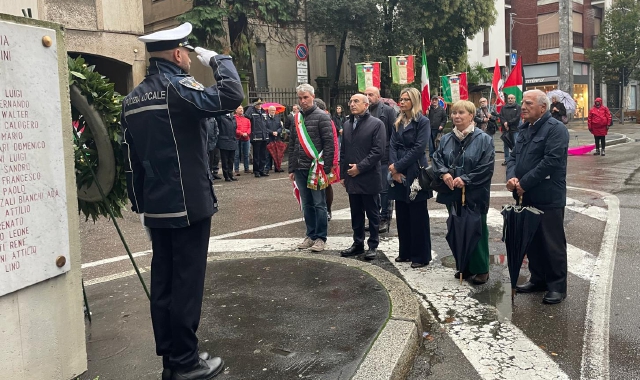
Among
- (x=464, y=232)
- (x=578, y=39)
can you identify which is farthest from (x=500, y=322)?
(x=578, y=39)

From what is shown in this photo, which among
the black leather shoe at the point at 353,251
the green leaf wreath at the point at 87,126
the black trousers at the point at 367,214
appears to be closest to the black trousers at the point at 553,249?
the black trousers at the point at 367,214

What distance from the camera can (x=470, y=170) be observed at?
5422 mm

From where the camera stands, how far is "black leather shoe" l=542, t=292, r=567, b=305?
4.96 m

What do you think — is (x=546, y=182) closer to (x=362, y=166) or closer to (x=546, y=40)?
(x=362, y=166)

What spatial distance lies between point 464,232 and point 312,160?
6.98 ft

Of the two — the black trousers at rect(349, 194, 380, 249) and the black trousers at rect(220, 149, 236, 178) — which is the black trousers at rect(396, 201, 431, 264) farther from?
the black trousers at rect(220, 149, 236, 178)

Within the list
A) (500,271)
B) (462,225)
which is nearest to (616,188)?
(500,271)

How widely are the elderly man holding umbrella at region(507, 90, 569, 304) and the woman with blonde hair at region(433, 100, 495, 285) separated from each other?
359 mm

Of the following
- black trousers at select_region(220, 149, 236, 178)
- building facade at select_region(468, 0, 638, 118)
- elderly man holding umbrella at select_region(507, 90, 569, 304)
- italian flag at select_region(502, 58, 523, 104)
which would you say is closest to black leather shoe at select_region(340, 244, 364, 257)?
elderly man holding umbrella at select_region(507, 90, 569, 304)

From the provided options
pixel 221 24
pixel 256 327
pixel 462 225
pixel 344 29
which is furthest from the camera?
pixel 344 29

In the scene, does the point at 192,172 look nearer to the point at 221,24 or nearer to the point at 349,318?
the point at 349,318

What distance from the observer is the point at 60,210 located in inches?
120

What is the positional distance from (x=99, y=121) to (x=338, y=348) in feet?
7.19

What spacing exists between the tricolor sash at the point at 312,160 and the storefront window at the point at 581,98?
141ft
